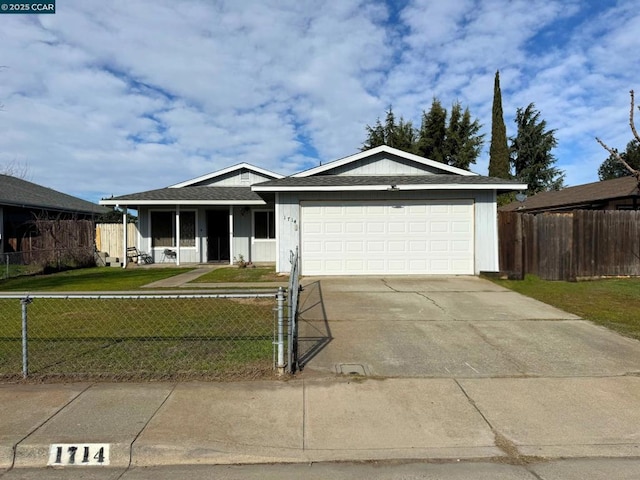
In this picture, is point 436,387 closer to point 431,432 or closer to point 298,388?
point 431,432

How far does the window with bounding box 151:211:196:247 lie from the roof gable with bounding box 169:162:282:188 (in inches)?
107

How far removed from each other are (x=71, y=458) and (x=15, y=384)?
6.11 ft

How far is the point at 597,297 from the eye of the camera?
9.73 meters

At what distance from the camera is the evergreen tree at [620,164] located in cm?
4231

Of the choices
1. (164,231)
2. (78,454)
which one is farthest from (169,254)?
(78,454)

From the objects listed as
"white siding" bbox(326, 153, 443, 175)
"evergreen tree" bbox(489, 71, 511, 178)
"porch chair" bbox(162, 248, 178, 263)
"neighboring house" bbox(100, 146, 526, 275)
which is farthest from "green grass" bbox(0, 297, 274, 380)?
"evergreen tree" bbox(489, 71, 511, 178)

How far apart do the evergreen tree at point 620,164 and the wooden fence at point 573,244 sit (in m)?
32.9

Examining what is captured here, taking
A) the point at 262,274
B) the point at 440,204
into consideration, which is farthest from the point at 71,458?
the point at 440,204

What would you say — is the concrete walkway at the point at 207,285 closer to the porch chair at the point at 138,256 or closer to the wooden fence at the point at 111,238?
the porch chair at the point at 138,256

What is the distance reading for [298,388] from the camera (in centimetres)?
448

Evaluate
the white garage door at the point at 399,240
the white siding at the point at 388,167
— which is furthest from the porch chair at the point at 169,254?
the white siding at the point at 388,167

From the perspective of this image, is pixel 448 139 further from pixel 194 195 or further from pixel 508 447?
pixel 508 447

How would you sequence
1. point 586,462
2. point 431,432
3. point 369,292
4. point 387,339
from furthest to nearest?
point 369,292
point 387,339
point 431,432
point 586,462

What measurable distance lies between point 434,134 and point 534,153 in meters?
11.5
